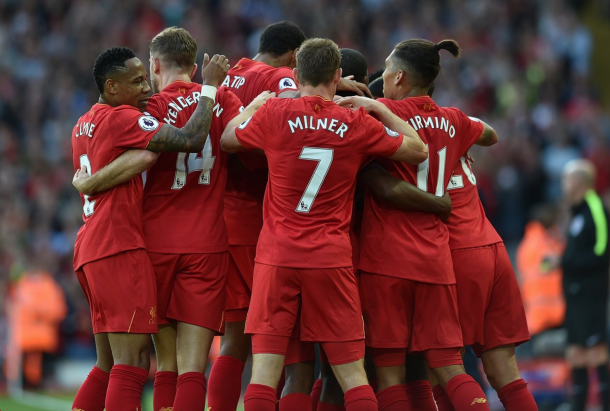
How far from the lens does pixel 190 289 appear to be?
611 cm

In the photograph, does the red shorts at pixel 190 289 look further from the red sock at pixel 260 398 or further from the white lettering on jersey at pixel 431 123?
the white lettering on jersey at pixel 431 123

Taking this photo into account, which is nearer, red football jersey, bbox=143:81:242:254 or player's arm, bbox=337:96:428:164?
player's arm, bbox=337:96:428:164

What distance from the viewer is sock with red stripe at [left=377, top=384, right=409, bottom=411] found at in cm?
601

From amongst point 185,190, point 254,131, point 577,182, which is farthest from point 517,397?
point 577,182

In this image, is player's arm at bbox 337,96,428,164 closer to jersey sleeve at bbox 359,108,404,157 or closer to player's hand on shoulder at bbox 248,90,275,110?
jersey sleeve at bbox 359,108,404,157

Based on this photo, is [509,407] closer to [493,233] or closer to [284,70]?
[493,233]

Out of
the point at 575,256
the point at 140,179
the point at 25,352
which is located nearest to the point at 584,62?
the point at 575,256

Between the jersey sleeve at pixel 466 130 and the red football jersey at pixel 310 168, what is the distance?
0.72m

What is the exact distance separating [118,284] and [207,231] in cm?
69

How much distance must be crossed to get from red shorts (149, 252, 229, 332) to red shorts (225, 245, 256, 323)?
0.34 meters

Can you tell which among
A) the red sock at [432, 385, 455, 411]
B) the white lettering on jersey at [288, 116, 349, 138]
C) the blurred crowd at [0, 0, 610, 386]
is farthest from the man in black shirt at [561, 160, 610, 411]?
the white lettering on jersey at [288, 116, 349, 138]

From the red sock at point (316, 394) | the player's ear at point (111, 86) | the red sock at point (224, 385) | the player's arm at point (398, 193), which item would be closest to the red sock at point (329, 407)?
the red sock at point (316, 394)

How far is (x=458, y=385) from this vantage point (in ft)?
19.6

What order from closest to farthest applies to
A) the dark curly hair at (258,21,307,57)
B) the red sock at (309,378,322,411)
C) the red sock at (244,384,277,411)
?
the red sock at (244,384,277,411)
the red sock at (309,378,322,411)
the dark curly hair at (258,21,307,57)
